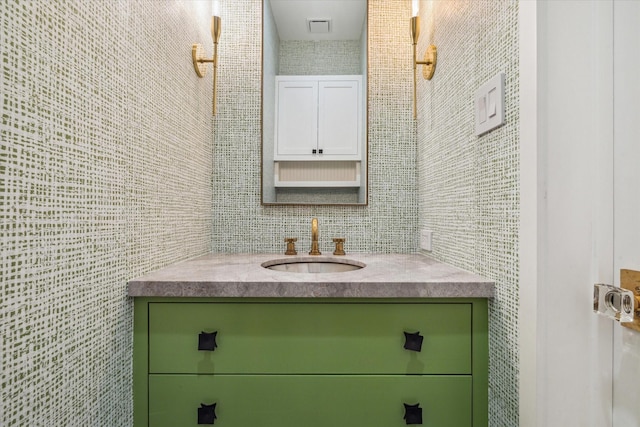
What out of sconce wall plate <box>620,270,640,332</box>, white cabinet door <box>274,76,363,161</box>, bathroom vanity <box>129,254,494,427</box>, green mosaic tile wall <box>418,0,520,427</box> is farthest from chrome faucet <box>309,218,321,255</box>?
sconce wall plate <box>620,270,640,332</box>

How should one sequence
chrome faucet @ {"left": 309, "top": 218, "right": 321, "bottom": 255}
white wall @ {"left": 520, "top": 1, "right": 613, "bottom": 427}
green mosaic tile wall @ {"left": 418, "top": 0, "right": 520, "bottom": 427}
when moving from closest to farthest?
white wall @ {"left": 520, "top": 1, "right": 613, "bottom": 427}
green mosaic tile wall @ {"left": 418, "top": 0, "right": 520, "bottom": 427}
chrome faucet @ {"left": 309, "top": 218, "right": 321, "bottom": 255}

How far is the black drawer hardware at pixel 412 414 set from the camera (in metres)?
0.85

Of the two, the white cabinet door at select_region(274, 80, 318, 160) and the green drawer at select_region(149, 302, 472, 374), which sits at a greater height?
the white cabinet door at select_region(274, 80, 318, 160)

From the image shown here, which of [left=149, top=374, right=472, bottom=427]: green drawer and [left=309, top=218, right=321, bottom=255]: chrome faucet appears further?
[left=309, top=218, right=321, bottom=255]: chrome faucet

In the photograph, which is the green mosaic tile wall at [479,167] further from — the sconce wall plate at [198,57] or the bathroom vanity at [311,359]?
the sconce wall plate at [198,57]

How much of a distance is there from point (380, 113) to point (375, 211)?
0.44 metres

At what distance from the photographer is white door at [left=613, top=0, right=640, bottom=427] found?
0.61m

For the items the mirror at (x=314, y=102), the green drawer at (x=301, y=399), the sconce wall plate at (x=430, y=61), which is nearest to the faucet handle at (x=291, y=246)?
the mirror at (x=314, y=102)

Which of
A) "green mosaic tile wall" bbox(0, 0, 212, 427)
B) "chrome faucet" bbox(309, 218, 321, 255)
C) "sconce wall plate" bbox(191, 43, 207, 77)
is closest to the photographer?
"green mosaic tile wall" bbox(0, 0, 212, 427)

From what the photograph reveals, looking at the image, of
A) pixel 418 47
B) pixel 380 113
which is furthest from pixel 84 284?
pixel 418 47

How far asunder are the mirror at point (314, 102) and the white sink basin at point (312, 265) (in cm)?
27

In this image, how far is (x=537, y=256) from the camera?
664mm

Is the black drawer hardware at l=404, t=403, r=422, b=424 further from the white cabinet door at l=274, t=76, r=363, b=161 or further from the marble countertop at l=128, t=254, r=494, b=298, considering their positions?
the white cabinet door at l=274, t=76, r=363, b=161

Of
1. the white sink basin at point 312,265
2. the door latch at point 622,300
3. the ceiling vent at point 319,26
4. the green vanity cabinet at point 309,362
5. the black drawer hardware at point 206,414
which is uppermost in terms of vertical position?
the ceiling vent at point 319,26
